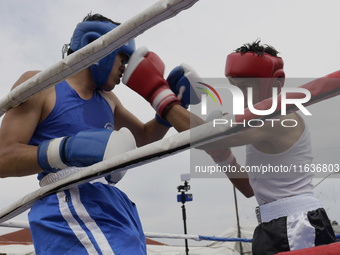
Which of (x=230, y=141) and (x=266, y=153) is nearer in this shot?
(x=230, y=141)

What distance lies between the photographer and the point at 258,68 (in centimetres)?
146

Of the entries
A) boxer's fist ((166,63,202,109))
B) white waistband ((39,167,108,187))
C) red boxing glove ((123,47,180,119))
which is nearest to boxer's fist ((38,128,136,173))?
white waistband ((39,167,108,187))

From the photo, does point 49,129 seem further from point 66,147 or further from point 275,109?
point 275,109

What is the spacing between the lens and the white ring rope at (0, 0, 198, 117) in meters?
0.73

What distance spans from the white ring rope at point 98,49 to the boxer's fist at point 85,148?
0.19m

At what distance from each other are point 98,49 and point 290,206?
0.95 m

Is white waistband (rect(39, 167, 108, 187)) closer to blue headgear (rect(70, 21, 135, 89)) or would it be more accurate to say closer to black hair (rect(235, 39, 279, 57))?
blue headgear (rect(70, 21, 135, 89))

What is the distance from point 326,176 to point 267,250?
1.21 ft

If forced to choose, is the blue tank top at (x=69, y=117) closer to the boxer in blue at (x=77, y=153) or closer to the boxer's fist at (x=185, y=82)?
the boxer in blue at (x=77, y=153)

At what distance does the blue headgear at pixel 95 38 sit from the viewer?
3.79 feet

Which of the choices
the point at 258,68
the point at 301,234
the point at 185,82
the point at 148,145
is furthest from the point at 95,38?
the point at 301,234

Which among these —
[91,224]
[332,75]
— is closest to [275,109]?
[332,75]

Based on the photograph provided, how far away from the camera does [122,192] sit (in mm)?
1152

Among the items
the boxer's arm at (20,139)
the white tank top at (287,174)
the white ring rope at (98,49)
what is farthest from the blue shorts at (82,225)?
the white tank top at (287,174)
